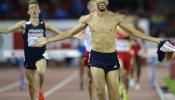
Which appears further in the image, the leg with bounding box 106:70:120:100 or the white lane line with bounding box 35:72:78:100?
the white lane line with bounding box 35:72:78:100

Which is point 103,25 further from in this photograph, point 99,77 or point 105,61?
point 99,77

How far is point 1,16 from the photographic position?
4284 centimetres

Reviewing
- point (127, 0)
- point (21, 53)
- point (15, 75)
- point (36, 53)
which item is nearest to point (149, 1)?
point (127, 0)

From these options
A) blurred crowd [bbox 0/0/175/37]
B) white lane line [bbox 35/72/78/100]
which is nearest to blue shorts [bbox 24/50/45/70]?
white lane line [bbox 35/72/78/100]

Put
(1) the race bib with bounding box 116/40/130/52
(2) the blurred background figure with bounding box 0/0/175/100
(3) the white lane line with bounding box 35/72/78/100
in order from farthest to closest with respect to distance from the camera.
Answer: (2) the blurred background figure with bounding box 0/0/175/100, (3) the white lane line with bounding box 35/72/78/100, (1) the race bib with bounding box 116/40/130/52

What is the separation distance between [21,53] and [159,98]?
6835 millimetres

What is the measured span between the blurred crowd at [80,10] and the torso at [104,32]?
2689 centimetres

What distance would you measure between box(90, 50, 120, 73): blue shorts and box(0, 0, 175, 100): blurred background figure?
22.6 feet

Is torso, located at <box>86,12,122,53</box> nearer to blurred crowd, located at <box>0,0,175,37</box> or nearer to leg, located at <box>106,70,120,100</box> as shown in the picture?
leg, located at <box>106,70,120,100</box>

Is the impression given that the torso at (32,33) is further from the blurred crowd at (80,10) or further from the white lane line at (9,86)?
the blurred crowd at (80,10)

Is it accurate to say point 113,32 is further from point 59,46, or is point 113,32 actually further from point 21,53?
point 59,46

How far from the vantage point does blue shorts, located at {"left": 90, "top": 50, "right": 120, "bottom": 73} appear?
14.4 m

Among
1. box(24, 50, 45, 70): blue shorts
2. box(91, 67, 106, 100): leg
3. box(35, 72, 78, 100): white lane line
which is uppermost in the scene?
box(91, 67, 106, 100): leg

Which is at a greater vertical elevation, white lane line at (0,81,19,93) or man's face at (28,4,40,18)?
man's face at (28,4,40,18)
